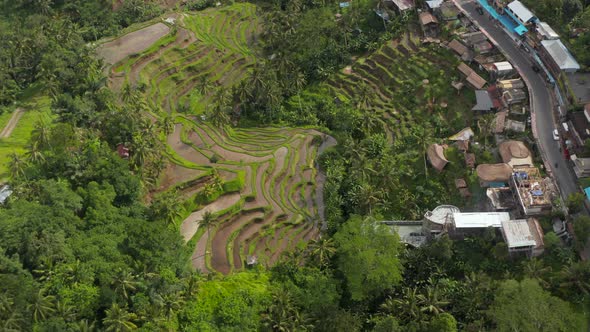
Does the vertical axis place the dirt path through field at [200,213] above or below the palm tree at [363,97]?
below

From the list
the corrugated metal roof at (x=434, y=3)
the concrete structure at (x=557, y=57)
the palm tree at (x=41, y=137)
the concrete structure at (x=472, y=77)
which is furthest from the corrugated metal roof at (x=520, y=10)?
the palm tree at (x=41, y=137)

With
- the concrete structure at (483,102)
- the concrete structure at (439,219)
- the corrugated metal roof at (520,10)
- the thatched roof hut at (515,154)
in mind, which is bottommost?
the concrete structure at (439,219)

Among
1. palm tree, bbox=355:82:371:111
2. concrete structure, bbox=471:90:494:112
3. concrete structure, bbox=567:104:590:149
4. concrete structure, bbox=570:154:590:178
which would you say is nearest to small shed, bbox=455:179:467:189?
concrete structure, bbox=471:90:494:112

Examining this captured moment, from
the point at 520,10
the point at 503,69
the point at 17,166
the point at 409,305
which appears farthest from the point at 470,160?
the point at 17,166

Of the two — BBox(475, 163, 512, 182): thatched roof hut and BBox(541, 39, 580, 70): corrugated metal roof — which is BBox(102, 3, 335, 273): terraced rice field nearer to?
BBox(475, 163, 512, 182): thatched roof hut

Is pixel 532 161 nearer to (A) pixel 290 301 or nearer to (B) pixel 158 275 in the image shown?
(A) pixel 290 301

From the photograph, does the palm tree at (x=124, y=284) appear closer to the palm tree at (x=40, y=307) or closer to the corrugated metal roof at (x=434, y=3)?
the palm tree at (x=40, y=307)

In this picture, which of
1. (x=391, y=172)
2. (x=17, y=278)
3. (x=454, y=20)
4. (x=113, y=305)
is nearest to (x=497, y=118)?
(x=391, y=172)

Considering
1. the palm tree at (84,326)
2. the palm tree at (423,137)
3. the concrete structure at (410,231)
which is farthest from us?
the palm tree at (423,137)
